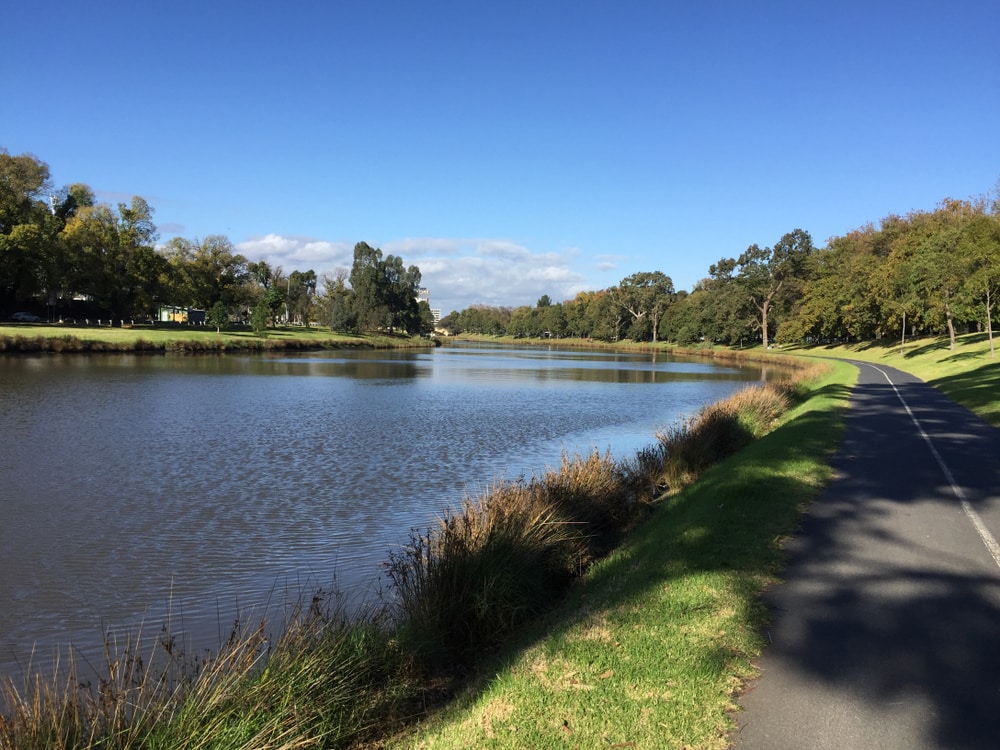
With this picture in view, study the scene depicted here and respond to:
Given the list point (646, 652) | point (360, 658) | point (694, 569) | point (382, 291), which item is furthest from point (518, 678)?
point (382, 291)

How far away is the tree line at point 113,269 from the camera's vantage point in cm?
6350

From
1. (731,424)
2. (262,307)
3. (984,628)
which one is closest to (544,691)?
(984,628)

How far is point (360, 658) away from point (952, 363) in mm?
44424

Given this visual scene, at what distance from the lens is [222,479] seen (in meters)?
14.4

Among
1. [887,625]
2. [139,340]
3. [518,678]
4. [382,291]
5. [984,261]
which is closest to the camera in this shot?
[518,678]

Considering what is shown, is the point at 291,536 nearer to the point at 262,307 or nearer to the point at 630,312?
the point at 262,307

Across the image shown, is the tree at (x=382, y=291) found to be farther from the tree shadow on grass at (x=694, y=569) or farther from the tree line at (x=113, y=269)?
the tree shadow on grass at (x=694, y=569)

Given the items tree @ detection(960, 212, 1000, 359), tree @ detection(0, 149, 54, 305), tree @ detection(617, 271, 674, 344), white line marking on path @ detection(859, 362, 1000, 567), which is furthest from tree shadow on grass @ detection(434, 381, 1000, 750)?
tree @ detection(617, 271, 674, 344)

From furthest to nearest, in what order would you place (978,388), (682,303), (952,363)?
1. (682,303)
2. (952,363)
3. (978,388)

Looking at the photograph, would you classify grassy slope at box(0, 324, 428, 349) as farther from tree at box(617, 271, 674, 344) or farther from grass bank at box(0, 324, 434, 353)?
tree at box(617, 271, 674, 344)

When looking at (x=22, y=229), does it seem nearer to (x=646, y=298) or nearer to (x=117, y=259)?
(x=117, y=259)

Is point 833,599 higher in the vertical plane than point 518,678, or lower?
higher

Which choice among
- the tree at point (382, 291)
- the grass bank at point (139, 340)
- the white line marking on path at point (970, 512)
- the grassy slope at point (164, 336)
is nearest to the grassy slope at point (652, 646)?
the white line marking on path at point (970, 512)

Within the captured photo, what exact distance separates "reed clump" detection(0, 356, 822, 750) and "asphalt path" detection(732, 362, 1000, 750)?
2576 mm
